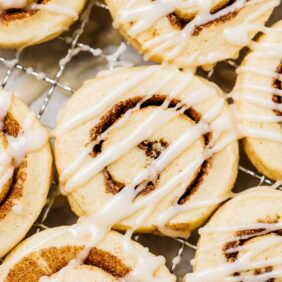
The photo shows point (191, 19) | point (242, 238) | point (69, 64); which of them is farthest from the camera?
point (69, 64)

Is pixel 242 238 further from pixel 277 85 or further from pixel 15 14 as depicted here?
pixel 15 14

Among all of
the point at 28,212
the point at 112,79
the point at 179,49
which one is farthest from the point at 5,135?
the point at 179,49

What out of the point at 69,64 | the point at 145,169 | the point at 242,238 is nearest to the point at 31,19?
the point at 69,64

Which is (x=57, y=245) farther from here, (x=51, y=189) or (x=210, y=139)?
(x=210, y=139)

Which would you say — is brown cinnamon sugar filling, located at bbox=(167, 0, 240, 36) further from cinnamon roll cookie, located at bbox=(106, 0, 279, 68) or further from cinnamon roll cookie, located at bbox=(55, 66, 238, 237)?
cinnamon roll cookie, located at bbox=(55, 66, 238, 237)

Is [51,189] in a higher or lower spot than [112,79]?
lower

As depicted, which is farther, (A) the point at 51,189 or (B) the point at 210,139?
(A) the point at 51,189

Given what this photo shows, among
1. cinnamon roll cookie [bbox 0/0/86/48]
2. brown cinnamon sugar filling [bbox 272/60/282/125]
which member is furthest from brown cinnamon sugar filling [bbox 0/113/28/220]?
brown cinnamon sugar filling [bbox 272/60/282/125]
